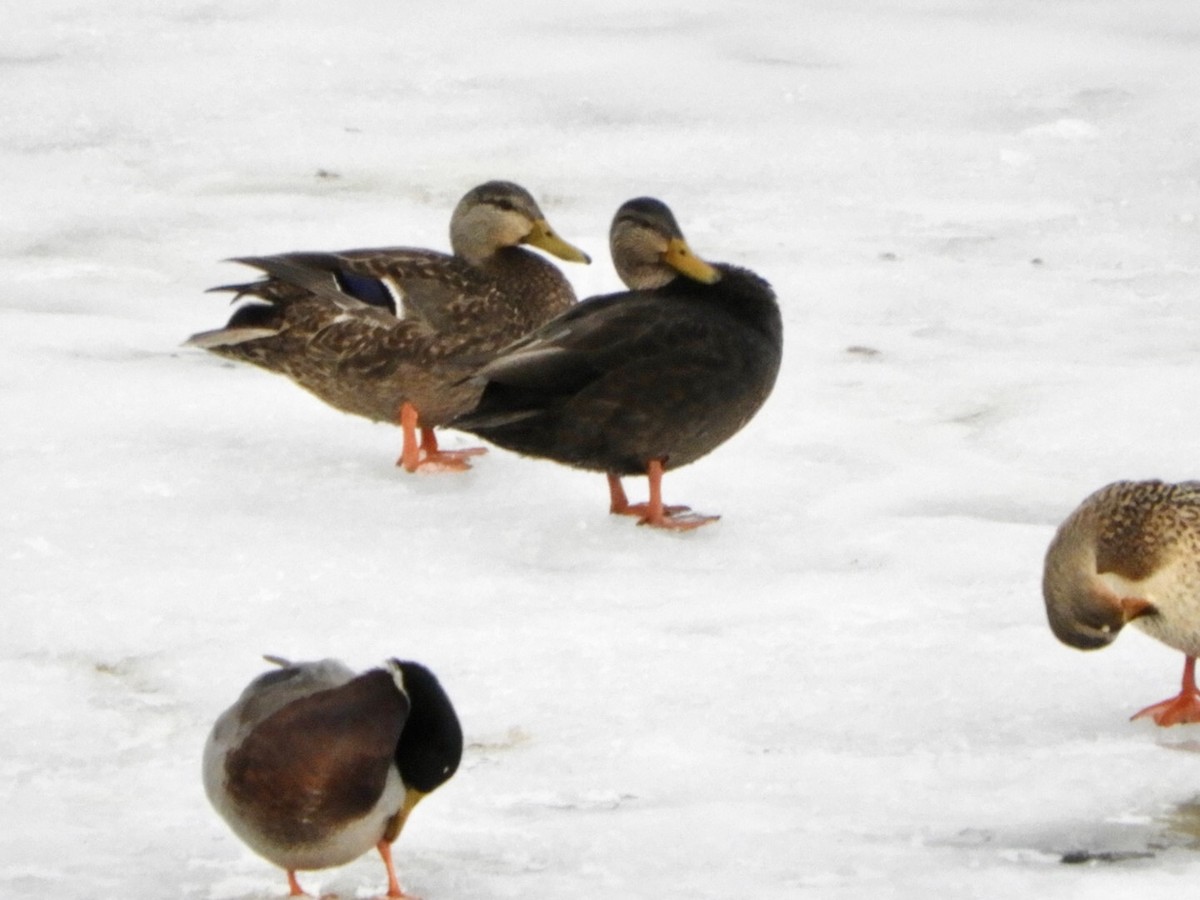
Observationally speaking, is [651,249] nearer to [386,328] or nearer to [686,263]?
[686,263]

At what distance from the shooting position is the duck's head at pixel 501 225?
21.2 feet

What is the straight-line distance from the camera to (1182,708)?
4.14 meters

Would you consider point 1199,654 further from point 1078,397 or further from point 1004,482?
point 1078,397

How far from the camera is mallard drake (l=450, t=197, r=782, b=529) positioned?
5.62 metres

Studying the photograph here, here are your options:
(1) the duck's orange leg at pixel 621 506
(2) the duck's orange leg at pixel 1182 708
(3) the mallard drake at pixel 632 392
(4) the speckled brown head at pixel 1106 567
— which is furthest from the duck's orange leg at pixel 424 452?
(2) the duck's orange leg at pixel 1182 708

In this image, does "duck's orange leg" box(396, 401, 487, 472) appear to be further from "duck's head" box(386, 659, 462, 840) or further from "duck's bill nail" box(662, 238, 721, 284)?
"duck's head" box(386, 659, 462, 840)

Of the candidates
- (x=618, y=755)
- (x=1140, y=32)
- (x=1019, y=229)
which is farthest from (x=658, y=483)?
(x=1140, y=32)

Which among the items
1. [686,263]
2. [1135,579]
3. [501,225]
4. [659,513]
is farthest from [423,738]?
[501,225]

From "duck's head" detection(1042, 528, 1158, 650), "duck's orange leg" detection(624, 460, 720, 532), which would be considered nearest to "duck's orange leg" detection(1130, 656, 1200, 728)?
"duck's head" detection(1042, 528, 1158, 650)

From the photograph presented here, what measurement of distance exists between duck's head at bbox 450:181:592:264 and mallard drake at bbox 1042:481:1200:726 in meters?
2.48

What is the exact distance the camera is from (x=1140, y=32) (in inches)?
392

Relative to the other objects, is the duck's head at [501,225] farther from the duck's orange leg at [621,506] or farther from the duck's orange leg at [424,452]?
the duck's orange leg at [621,506]

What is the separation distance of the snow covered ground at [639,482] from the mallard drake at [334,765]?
0.62 ft

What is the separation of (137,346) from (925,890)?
3.88 metres
